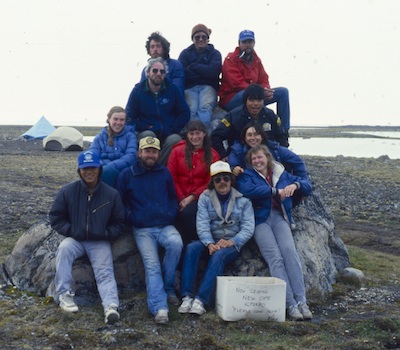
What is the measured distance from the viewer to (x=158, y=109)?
31.7 feet

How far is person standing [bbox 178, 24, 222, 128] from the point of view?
10646 mm

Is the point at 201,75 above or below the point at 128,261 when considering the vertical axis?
above

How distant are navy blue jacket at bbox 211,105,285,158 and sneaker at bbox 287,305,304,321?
2909 mm

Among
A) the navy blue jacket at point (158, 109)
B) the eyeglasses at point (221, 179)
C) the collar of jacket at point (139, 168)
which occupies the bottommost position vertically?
the eyeglasses at point (221, 179)

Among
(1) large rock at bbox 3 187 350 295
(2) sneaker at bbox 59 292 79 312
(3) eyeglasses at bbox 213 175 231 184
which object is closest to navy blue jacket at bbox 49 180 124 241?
(1) large rock at bbox 3 187 350 295

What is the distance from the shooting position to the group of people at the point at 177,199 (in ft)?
25.0

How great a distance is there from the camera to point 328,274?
9297 mm

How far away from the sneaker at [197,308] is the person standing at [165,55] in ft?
13.3

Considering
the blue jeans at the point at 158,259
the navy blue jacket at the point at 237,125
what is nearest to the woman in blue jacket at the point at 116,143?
the blue jeans at the point at 158,259

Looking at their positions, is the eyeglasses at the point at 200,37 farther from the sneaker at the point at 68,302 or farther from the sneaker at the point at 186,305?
the sneaker at the point at 68,302

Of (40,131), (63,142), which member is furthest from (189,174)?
(40,131)

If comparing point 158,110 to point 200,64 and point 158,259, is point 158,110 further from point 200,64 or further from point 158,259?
point 158,259

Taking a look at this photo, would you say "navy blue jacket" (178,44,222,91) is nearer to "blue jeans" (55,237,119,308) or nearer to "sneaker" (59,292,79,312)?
"blue jeans" (55,237,119,308)

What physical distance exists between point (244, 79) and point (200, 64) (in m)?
0.89
